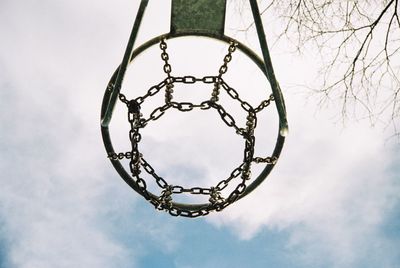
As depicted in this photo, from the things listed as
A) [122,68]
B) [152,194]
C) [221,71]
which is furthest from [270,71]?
[152,194]

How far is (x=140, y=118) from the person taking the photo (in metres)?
2.96

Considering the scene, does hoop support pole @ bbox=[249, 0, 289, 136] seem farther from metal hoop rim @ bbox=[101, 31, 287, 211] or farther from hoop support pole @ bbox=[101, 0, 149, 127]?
hoop support pole @ bbox=[101, 0, 149, 127]

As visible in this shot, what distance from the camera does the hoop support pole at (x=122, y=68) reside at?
2.73m

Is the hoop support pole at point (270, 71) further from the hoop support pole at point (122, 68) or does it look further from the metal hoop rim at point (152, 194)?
the hoop support pole at point (122, 68)

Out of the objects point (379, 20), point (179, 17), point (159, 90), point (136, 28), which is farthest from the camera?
point (379, 20)

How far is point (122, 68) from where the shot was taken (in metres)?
2.85

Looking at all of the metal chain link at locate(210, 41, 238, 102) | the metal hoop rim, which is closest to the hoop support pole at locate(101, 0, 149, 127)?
the metal hoop rim

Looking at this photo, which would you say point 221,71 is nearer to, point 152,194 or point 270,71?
point 270,71

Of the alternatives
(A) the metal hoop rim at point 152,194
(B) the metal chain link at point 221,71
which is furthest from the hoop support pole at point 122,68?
(B) the metal chain link at point 221,71

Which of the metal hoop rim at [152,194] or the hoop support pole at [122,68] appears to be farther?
the metal hoop rim at [152,194]

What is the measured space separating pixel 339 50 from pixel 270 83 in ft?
5.11

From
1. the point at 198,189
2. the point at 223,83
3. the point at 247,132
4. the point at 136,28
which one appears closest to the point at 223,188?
the point at 198,189

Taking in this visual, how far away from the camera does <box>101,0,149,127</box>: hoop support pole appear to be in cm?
273

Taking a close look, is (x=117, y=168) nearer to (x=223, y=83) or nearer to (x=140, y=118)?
(x=140, y=118)
